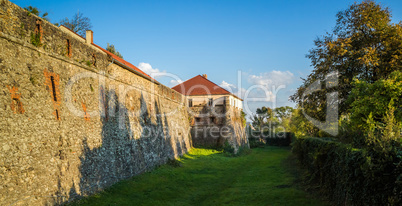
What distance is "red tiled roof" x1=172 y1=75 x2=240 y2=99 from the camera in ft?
108

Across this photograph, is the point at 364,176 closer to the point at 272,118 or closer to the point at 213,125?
the point at 213,125

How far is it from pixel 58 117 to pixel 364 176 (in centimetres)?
803

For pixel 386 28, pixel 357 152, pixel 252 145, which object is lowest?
pixel 252 145

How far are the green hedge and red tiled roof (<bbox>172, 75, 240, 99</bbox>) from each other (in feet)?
81.1

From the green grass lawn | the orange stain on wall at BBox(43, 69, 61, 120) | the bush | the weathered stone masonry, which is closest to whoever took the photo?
the weathered stone masonry

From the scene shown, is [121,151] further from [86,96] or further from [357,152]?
[357,152]

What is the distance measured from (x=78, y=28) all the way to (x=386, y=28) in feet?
80.9

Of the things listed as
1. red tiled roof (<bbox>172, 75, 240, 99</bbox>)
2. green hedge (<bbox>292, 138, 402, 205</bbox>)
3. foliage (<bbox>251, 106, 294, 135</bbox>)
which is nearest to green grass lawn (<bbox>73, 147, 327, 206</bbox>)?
green hedge (<bbox>292, 138, 402, 205</bbox>)

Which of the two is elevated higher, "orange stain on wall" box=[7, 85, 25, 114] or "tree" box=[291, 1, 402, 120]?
"tree" box=[291, 1, 402, 120]

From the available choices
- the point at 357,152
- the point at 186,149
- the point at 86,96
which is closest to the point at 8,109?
the point at 86,96

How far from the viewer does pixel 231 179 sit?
1480 cm

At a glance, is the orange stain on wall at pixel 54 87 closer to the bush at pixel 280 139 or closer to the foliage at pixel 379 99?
the foliage at pixel 379 99

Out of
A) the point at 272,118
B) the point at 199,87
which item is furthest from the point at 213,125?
the point at 272,118

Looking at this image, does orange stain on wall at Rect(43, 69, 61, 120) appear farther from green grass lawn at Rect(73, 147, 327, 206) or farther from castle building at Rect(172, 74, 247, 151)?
castle building at Rect(172, 74, 247, 151)
